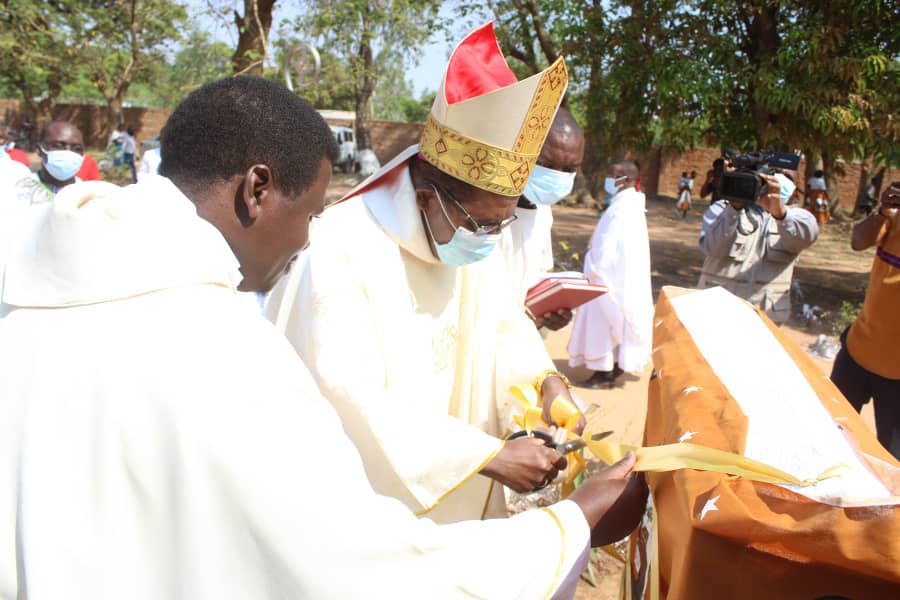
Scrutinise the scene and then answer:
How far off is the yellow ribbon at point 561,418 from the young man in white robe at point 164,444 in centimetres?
102

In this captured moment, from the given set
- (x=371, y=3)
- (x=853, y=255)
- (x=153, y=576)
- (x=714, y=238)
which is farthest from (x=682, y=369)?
(x=853, y=255)

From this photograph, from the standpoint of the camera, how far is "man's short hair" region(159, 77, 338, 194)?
1351 millimetres

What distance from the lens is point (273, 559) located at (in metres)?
1.03

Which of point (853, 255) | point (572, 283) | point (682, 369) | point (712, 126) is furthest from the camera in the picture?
point (853, 255)

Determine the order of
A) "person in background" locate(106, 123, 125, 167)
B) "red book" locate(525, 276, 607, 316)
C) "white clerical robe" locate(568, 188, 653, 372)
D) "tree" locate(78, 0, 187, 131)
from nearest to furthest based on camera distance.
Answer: "red book" locate(525, 276, 607, 316), "white clerical robe" locate(568, 188, 653, 372), "person in background" locate(106, 123, 125, 167), "tree" locate(78, 0, 187, 131)

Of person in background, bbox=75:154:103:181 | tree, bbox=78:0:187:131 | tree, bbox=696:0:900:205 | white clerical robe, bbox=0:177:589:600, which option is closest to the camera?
white clerical robe, bbox=0:177:589:600

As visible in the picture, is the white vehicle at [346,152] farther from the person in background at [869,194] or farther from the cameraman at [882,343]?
the cameraman at [882,343]

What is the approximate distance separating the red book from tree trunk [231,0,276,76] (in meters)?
6.56

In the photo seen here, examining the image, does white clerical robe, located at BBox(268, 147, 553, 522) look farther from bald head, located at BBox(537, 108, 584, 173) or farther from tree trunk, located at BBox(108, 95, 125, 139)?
tree trunk, located at BBox(108, 95, 125, 139)

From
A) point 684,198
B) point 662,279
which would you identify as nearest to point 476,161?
point 662,279

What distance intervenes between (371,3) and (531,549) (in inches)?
453

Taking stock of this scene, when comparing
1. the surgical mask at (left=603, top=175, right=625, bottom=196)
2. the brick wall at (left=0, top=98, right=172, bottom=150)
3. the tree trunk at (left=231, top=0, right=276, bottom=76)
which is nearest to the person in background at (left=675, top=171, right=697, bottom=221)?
the tree trunk at (left=231, top=0, right=276, bottom=76)

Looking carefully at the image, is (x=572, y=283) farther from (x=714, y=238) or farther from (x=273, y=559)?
(x=273, y=559)

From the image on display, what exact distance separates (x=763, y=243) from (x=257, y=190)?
483 centimetres
